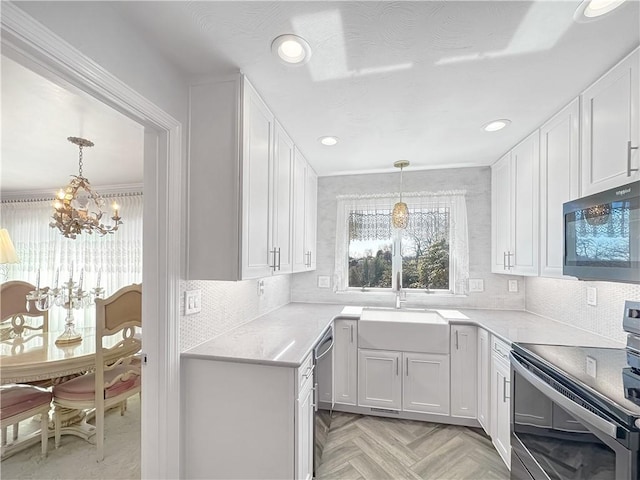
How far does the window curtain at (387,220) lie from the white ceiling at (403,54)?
1.08m

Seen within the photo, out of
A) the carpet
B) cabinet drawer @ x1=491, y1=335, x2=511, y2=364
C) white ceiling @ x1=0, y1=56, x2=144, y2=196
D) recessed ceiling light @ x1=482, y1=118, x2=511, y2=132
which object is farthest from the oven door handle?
the carpet

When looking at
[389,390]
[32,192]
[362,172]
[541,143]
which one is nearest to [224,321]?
[389,390]

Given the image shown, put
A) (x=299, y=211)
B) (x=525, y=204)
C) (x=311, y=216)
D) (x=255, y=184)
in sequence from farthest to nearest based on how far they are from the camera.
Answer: (x=311, y=216) < (x=299, y=211) < (x=525, y=204) < (x=255, y=184)

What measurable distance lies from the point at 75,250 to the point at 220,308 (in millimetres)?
3622

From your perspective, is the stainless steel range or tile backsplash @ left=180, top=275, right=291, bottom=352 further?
tile backsplash @ left=180, top=275, right=291, bottom=352

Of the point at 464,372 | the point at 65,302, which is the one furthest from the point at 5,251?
the point at 464,372

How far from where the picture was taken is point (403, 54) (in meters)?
1.36

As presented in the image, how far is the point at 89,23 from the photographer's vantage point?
1.04m

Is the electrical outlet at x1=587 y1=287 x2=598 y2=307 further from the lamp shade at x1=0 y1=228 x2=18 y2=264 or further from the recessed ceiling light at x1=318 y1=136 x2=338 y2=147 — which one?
the lamp shade at x1=0 y1=228 x2=18 y2=264

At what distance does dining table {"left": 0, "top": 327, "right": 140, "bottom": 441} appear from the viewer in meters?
1.95

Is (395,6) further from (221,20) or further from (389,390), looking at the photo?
(389,390)

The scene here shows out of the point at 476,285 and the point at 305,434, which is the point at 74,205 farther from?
the point at 476,285

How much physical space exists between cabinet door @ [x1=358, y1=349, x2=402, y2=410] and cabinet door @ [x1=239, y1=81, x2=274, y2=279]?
135 centimetres

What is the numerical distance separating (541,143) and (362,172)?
1.63 metres
